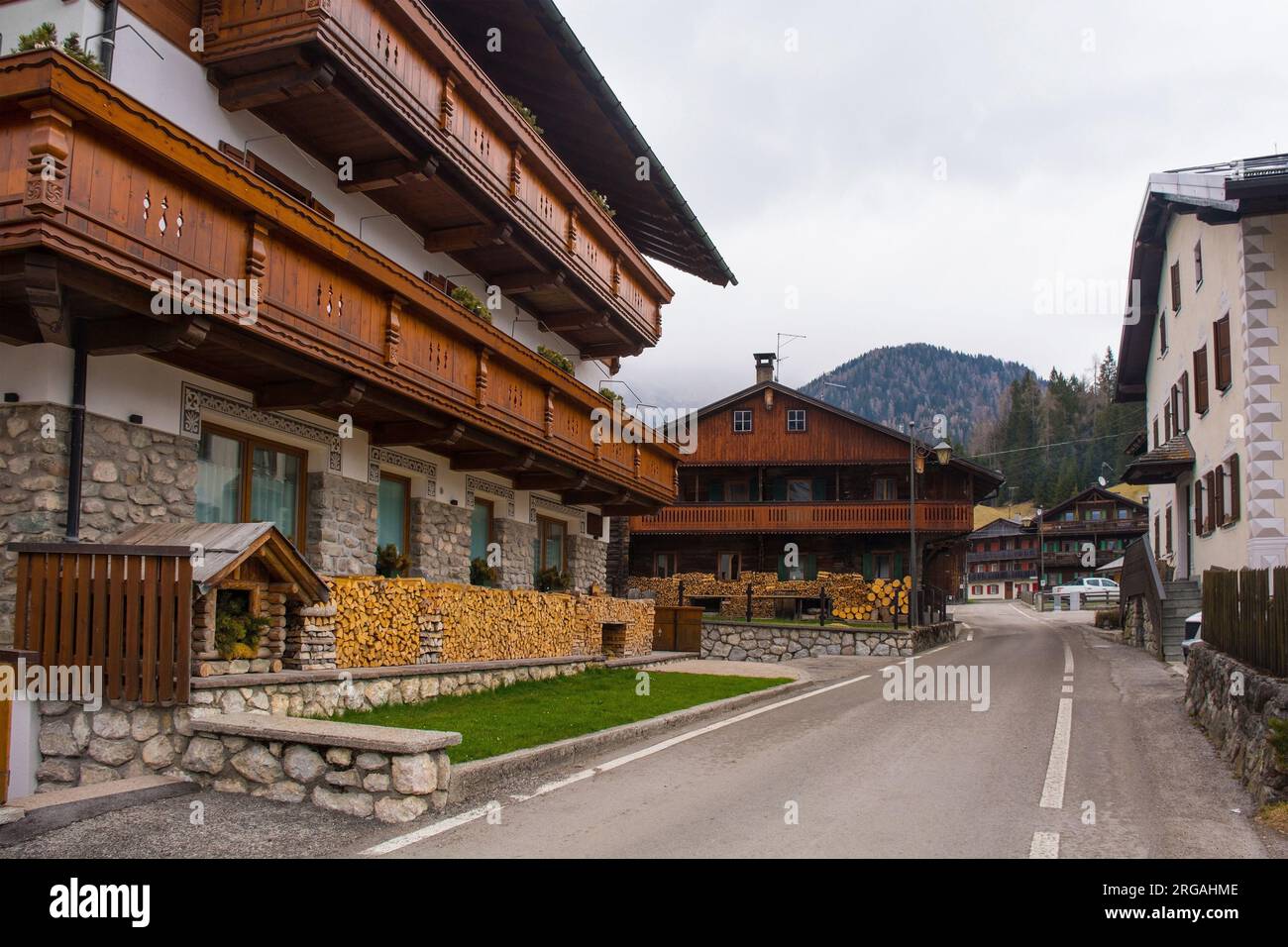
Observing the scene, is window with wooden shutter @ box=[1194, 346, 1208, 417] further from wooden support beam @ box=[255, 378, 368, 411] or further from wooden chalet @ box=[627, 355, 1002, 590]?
wooden support beam @ box=[255, 378, 368, 411]

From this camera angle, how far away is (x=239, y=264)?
413 inches

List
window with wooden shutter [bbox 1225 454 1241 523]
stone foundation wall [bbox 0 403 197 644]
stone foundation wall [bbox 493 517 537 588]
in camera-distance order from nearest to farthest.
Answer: stone foundation wall [bbox 0 403 197 644]
stone foundation wall [bbox 493 517 537 588]
window with wooden shutter [bbox 1225 454 1241 523]

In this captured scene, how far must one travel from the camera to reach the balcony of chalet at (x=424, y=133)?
1233 cm

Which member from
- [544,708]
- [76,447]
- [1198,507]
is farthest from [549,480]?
[1198,507]

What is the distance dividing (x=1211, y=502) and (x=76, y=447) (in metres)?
23.2

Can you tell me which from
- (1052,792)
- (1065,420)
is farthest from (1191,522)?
(1065,420)

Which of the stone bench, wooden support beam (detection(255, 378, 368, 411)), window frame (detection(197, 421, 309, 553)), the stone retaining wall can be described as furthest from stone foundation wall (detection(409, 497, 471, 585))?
the stone retaining wall

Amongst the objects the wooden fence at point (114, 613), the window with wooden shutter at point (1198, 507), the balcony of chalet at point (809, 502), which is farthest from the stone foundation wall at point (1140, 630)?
the wooden fence at point (114, 613)

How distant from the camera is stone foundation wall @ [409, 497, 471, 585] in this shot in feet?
55.6

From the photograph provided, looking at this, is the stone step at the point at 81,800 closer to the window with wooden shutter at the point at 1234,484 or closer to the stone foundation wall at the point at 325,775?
the stone foundation wall at the point at 325,775

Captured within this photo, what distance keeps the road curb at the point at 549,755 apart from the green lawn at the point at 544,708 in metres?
0.21

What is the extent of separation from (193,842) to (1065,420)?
14740cm

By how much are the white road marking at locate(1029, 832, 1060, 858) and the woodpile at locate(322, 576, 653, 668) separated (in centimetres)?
756
